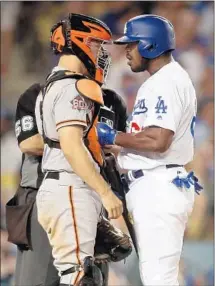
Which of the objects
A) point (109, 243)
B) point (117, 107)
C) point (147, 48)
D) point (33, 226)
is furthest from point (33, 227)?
point (147, 48)

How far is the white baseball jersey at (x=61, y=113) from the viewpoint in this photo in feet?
9.58

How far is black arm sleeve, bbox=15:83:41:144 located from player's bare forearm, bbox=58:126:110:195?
1.76ft

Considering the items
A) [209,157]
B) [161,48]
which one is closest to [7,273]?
[209,157]

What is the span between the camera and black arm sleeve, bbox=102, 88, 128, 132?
11.7 feet

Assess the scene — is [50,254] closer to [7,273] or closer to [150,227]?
[150,227]

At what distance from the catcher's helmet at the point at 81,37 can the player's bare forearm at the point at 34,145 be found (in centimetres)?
42

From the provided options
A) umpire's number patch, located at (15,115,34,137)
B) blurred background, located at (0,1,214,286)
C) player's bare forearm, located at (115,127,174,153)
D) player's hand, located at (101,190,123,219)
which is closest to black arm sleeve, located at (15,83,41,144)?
umpire's number patch, located at (15,115,34,137)

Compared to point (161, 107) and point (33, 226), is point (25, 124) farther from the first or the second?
point (161, 107)

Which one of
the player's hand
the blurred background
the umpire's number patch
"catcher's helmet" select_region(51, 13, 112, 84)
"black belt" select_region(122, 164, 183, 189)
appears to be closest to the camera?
the player's hand

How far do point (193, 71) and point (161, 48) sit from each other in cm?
248

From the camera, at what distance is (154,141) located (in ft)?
10.4

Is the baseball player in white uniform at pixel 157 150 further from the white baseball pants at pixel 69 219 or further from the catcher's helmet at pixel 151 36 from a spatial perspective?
the white baseball pants at pixel 69 219

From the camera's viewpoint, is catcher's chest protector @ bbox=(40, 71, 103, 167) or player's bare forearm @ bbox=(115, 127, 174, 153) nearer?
catcher's chest protector @ bbox=(40, 71, 103, 167)

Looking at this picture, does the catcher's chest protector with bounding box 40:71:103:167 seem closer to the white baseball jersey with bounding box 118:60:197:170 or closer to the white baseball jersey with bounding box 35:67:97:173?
the white baseball jersey with bounding box 35:67:97:173
